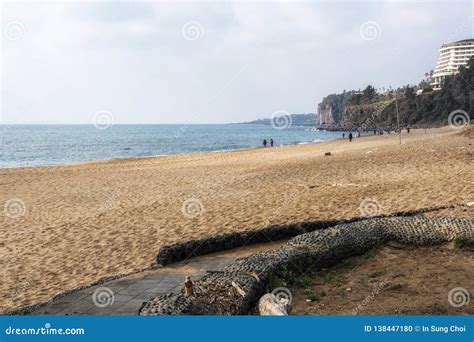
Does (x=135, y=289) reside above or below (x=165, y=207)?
above

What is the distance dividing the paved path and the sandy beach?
4.22ft

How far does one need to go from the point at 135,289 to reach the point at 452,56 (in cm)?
17059

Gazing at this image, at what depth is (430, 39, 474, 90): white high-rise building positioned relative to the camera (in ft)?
498

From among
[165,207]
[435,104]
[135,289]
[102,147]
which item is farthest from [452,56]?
[135,289]

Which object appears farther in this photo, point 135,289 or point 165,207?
point 165,207

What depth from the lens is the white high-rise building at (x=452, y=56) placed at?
15188cm

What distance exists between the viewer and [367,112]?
140 m

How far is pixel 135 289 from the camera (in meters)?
7.13

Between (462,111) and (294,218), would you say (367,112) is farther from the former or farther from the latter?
(294,218)

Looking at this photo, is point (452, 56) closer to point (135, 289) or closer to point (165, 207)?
point (165, 207)

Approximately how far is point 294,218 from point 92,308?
7462 millimetres

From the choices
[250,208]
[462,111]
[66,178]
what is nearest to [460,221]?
[250,208]

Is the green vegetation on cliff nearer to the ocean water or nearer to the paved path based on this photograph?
the ocean water

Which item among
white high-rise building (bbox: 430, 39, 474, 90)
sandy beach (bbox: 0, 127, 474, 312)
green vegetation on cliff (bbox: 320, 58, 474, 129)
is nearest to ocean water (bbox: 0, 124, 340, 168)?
green vegetation on cliff (bbox: 320, 58, 474, 129)
